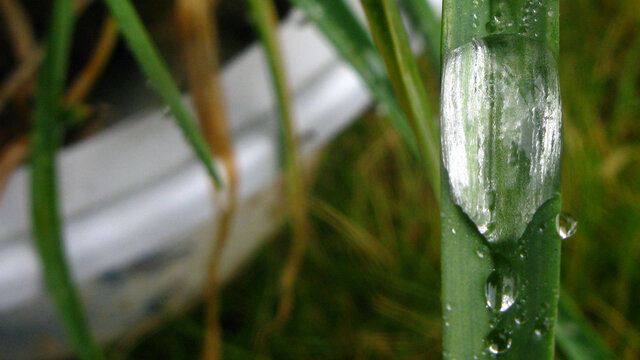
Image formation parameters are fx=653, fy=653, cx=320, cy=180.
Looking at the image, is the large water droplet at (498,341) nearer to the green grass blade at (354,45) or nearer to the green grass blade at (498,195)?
the green grass blade at (498,195)

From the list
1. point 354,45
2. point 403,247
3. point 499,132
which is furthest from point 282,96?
point 403,247

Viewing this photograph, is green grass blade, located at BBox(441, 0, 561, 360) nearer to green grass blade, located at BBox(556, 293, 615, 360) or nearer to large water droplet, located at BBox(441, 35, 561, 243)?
large water droplet, located at BBox(441, 35, 561, 243)

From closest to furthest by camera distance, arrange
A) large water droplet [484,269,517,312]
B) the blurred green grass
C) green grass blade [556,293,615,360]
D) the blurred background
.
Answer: large water droplet [484,269,517,312], green grass blade [556,293,615,360], the blurred background, the blurred green grass

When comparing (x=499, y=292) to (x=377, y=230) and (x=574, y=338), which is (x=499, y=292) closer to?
(x=574, y=338)

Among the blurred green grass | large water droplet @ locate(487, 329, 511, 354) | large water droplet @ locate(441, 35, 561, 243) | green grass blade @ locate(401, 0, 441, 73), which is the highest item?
green grass blade @ locate(401, 0, 441, 73)

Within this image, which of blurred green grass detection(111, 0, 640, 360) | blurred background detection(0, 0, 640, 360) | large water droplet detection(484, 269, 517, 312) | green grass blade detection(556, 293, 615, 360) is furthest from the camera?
blurred green grass detection(111, 0, 640, 360)

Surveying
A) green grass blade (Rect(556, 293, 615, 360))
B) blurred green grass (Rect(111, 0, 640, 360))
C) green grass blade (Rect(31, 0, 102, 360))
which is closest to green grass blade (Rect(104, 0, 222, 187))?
green grass blade (Rect(31, 0, 102, 360))

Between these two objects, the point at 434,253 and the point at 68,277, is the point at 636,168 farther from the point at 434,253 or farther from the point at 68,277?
the point at 68,277

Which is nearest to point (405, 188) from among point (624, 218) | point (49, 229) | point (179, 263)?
point (624, 218)
